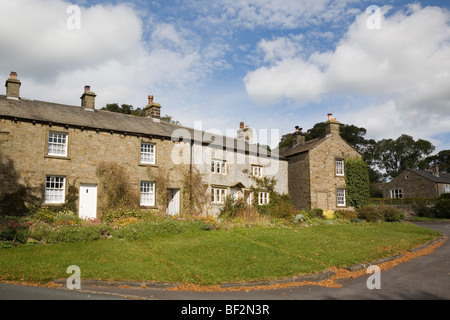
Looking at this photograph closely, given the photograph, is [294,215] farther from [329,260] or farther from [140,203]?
[329,260]

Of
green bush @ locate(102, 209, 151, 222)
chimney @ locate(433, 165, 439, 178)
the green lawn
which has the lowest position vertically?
the green lawn

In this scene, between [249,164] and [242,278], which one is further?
[249,164]

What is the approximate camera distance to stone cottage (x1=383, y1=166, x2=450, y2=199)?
4888cm

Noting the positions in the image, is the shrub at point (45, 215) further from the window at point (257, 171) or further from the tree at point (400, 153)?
the tree at point (400, 153)

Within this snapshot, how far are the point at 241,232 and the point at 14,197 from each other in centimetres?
1179

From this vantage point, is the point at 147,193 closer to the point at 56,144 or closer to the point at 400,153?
the point at 56,144

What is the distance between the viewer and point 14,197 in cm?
1823

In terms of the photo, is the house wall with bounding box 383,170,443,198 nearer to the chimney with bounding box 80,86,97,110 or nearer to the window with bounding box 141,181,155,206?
the window with bounding box 141,181,155,206

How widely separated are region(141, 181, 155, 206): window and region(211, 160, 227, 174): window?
4961 millimetres

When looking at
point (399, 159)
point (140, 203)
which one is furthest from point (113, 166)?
point (399, 159)

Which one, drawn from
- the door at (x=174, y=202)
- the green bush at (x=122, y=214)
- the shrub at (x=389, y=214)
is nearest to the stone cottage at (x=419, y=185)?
the shrub at (x=389, y=214)

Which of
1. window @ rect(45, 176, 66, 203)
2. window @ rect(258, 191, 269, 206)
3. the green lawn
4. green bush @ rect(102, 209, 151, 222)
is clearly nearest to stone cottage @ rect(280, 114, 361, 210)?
window @ rect(258, 191, 269, 206)

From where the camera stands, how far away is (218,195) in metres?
26.2

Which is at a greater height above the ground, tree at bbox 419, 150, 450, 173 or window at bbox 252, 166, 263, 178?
tree at bbox 419, 150, 450, 173
